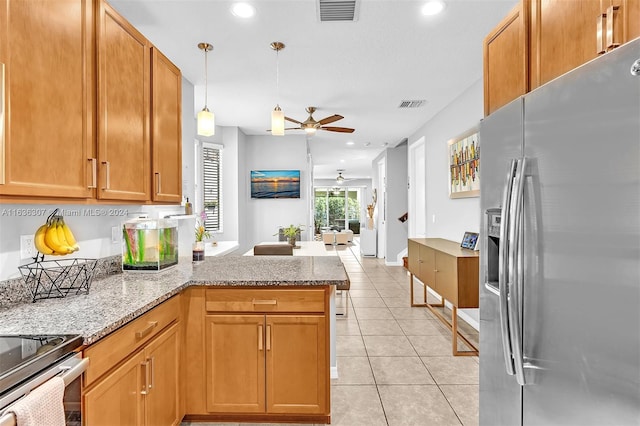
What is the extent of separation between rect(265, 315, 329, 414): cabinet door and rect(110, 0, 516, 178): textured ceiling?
2.08 m

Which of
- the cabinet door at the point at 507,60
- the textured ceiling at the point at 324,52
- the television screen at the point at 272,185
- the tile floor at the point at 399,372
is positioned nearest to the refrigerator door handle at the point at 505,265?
the cabinet door at the point at 507,60

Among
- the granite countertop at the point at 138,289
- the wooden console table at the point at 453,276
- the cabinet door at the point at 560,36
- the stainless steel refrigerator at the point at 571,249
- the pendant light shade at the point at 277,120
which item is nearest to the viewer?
the stainless steel refrigerator at the point at 571,249

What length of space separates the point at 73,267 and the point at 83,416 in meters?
0.97

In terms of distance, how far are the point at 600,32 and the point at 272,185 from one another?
586 centimetres

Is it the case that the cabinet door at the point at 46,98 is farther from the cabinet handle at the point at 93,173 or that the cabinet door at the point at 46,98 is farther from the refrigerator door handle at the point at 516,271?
the refrigerator door handle at the point at 516,271

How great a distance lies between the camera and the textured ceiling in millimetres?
2549

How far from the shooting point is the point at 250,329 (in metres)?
2.05

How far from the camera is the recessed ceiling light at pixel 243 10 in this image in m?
2.46

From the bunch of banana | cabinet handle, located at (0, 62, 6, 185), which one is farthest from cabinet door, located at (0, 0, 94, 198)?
the bunch of banana

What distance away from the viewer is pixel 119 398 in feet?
4.70

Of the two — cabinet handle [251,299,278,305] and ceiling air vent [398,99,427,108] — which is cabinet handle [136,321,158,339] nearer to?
cabinet handle [251,299,278,305]

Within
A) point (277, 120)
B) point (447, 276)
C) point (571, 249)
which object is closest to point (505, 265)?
point (571, 249)

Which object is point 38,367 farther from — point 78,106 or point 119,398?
point 78,106

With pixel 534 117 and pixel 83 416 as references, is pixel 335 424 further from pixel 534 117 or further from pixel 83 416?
pixel 534 117
